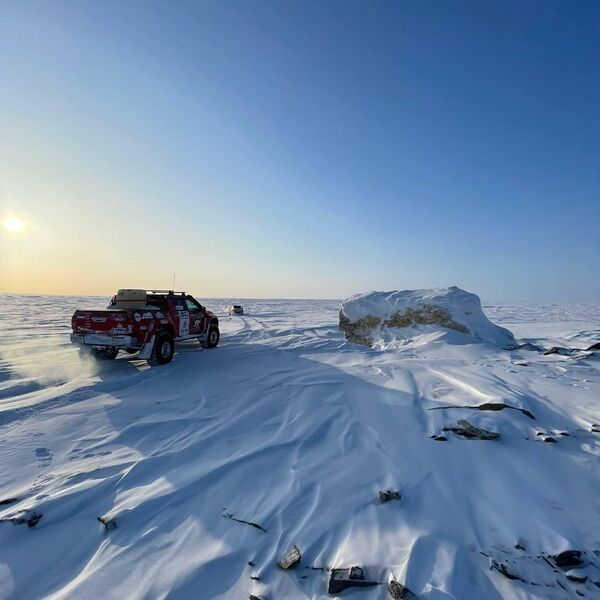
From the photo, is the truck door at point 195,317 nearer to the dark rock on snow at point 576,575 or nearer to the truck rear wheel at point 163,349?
the truck rear wheel at point 163,349

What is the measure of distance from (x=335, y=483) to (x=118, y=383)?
5.42 m

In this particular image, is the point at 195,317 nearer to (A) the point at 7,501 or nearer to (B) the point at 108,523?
(A) the point at 7,501

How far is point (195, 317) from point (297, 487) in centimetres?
834

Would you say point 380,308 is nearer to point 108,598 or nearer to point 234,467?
point 234,467

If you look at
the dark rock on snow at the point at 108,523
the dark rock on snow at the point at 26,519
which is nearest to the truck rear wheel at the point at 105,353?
the dark rock on snow at the point at 26,519

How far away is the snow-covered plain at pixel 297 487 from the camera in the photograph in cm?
255

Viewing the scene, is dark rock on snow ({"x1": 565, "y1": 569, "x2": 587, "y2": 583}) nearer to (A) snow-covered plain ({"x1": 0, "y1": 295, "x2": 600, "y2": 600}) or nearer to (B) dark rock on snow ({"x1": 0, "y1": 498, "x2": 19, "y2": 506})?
(A) snow-covered plain ({"x1": 0, "y1": 295, "x2": 600, "y2": 600})

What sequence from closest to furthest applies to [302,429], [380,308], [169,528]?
[169,528] → [302,429] → [380,308]

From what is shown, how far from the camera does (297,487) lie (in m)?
3.52

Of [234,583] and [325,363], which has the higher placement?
[325,363]

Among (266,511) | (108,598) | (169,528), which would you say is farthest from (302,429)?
(108,598)

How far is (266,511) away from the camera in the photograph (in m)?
3.19

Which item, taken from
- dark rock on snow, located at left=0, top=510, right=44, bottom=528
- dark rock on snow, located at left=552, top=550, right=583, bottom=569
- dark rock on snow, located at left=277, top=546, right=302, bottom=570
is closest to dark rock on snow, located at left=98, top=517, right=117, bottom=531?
dark rock on snow, located at left=0, top=510, right=44, bottom=528

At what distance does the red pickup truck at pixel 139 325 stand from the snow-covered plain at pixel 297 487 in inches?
69.2
